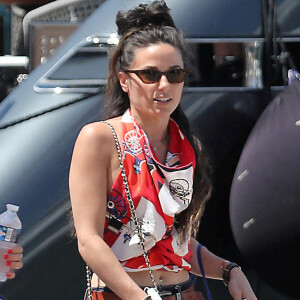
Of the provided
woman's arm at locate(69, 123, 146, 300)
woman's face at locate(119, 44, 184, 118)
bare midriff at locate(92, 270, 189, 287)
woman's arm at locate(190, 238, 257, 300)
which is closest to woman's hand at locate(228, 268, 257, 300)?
woman's arm at locate(190, 238, 257, 300)

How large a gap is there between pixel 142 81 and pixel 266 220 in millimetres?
1004

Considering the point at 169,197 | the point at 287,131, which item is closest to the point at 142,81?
the point at 169,197

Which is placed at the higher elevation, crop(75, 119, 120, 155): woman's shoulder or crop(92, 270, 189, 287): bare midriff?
crop(75, 119, 120, 155): woman's shoulder

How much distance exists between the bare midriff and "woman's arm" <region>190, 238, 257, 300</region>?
0.17m

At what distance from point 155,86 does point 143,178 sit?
32 centimetres

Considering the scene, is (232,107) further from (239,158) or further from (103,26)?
(103,26)

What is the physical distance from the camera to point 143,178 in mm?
2758

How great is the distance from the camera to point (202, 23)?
398 centimetres

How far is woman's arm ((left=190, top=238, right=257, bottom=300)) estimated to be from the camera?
2.92m

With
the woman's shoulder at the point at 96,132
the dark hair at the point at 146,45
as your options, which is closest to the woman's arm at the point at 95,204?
the woman's shoulder at the point at 96,132

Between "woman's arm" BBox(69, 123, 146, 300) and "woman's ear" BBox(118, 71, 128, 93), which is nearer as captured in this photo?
"woman's arm" BBox(69, 123, 146, 300)

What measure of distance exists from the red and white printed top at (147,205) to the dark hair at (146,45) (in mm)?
97

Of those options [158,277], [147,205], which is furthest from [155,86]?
[158,277]

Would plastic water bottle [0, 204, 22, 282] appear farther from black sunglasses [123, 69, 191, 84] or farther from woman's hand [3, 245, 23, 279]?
black sunglasses [123, 69, 191, 84]
